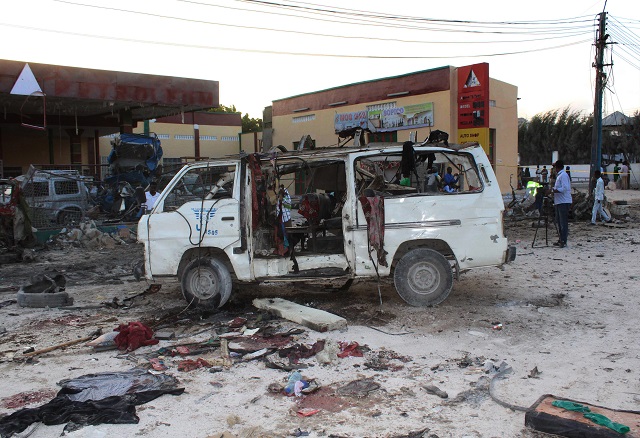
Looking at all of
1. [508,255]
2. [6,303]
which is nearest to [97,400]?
[6,303]

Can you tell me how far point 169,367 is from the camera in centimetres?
494

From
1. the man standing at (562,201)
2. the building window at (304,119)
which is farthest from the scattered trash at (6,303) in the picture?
the building window at (304,119)

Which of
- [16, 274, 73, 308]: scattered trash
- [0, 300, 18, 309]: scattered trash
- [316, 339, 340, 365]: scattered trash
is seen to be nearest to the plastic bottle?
[316, 339, 340, 365]: scattered trash

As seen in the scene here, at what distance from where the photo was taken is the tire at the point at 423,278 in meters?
6.54

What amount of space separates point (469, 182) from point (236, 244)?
3074mm

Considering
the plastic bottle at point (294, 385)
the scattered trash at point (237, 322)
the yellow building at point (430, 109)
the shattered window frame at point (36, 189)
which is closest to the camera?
the plastic bottle at point (294, 385)

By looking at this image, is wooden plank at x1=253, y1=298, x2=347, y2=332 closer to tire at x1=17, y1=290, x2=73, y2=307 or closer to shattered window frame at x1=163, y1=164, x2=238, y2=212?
shattered window frame at x1=163, y1=164, x2=238, y2=212

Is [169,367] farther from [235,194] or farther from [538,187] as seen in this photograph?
[538,187]

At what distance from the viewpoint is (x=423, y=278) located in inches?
259

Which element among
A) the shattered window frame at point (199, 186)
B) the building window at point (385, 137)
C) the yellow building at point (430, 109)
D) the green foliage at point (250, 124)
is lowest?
the shattered window frame at point (199, 186)

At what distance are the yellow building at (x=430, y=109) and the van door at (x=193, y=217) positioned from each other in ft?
Result: 48.2

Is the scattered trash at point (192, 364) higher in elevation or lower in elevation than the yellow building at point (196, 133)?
lower

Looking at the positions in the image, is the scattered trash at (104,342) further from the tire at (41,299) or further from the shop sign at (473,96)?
the shop sign at (473,96)

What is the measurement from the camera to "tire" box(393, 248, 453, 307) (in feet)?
21.5
